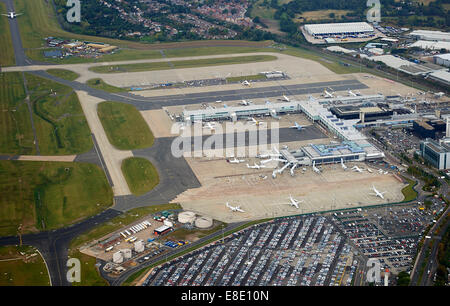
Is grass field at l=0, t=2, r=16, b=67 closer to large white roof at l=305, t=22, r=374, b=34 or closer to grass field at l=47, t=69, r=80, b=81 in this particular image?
grass field at l=47, t=69, r=80, b=81

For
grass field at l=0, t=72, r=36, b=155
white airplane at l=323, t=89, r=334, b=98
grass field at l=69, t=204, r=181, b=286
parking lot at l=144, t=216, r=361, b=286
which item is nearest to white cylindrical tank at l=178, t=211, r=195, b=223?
grass field at l=69, t=204, r=181, b=286

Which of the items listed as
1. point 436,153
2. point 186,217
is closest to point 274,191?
point 186,217

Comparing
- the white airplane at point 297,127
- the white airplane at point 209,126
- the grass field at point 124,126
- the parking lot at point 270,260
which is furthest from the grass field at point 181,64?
the parking lot at point 270,260

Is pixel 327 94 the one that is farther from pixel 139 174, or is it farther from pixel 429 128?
pixel 139 174

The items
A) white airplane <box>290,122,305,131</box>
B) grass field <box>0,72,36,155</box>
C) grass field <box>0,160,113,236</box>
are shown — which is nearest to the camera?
grass field <box>0,160,113,236</box>

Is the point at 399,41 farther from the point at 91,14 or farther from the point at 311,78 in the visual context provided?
the point at 91,14

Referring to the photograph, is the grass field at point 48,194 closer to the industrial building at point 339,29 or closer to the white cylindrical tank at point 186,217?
the white cylindrical tank at point 186,217

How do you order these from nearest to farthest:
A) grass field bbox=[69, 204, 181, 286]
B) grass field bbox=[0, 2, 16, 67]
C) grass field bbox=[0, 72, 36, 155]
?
grass field bbox=[69, 204, 181, 286]
grass field bbox=[0, 72, 36, 155]
grass field bbox=[0, 2, 16, 67]
